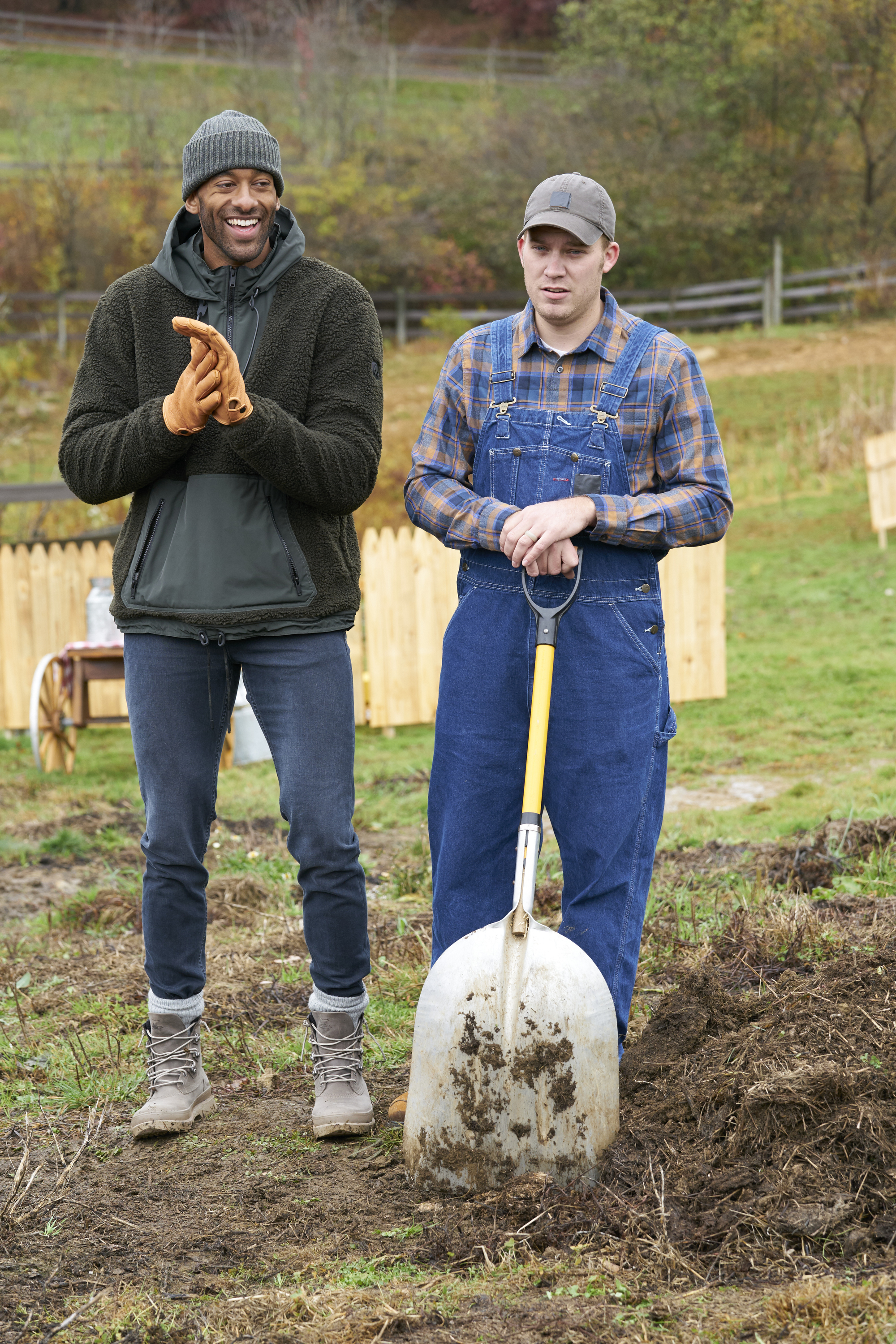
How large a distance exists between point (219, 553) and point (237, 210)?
29.9 inches

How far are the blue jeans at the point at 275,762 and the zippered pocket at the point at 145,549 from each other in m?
0.12

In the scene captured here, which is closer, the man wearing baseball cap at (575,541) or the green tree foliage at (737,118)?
the man wearing baseball cap at (575,541)

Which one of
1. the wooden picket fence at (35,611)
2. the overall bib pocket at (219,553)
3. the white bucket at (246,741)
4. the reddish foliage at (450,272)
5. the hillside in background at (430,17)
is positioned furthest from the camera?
the hillside in background at (430,17)

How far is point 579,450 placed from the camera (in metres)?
2.83

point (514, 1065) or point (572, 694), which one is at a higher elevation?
point (572, 694)

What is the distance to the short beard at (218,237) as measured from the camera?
2.91m

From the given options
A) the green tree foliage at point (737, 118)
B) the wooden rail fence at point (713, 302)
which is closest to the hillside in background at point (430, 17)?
the green tree foliage at point (737, 118)

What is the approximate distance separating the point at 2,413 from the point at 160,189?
7.57 meters

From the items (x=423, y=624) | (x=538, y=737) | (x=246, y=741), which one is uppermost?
(x=538, y=737)

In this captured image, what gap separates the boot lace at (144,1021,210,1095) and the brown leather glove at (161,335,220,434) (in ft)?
4.65

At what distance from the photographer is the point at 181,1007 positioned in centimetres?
309

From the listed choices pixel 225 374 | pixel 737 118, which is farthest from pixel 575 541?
pixel 737 118

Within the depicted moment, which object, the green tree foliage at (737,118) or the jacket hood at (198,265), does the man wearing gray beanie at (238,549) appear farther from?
the green tree foliage at (737,118)

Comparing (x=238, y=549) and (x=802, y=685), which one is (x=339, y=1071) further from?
(x=802, y=685)
